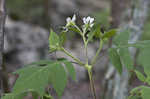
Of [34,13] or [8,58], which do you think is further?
[34,13]

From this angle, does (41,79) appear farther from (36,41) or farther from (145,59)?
(36,41)

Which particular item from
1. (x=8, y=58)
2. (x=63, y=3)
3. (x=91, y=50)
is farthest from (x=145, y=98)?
(x=63, y=3)

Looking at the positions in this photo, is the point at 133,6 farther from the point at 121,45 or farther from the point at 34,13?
the point at 34,13

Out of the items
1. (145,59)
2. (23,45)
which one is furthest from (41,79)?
(23,45)

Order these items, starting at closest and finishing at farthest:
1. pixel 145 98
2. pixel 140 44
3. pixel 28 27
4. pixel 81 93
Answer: pixel 145 98 → pixel 140 44 → pixel 81 93 → pixel 28 27

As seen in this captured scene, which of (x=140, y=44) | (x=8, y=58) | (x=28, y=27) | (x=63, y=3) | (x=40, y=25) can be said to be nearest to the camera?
(x=140, y=44)

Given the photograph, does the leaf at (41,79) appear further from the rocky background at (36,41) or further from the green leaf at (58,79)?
the rocky background at (36,41)

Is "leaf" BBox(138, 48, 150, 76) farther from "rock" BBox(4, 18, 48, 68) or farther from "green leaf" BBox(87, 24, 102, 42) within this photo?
"rock" BBox(4, 18, 48, 68)

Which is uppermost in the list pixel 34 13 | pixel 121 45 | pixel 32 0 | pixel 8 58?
pixel 32 0
